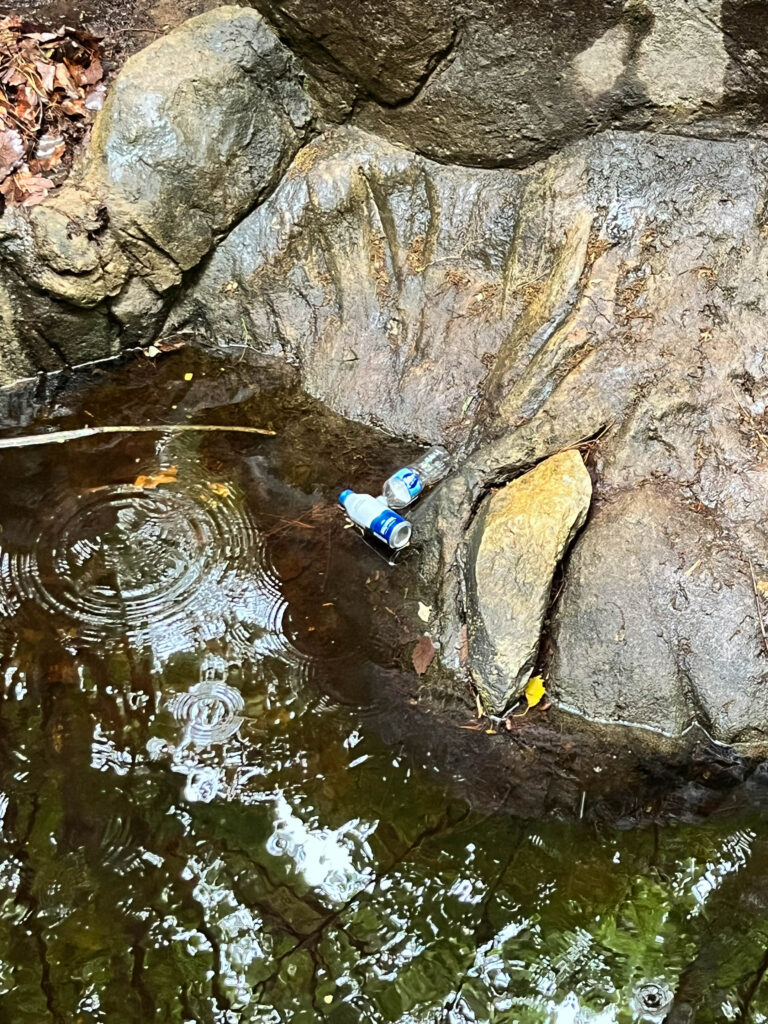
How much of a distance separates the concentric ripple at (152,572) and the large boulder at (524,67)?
221 cm

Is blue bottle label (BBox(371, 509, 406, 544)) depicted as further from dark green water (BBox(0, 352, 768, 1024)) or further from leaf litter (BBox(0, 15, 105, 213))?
leaf litter (BBox(0, 15, 105, 213))

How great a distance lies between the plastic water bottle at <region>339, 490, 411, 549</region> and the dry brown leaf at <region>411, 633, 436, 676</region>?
1.55 ft

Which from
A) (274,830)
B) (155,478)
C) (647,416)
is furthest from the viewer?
(155,478)

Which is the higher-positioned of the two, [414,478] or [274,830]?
[414,478]

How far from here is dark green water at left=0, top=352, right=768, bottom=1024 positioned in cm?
256

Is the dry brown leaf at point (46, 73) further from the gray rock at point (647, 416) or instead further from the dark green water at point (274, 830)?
the gray rock at point (647, 416)

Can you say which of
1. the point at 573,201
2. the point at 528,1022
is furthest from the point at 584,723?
the point at 573,201

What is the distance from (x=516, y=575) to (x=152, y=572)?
1588mm

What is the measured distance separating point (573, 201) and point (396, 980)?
3.34 meters

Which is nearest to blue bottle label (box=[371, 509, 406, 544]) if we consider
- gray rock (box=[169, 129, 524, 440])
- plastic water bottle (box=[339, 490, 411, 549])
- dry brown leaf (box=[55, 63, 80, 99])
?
plastic water bottle (box=[339, 490, 411, 549])

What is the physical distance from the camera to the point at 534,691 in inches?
129

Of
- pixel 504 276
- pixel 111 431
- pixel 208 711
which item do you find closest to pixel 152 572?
pixel 208 711

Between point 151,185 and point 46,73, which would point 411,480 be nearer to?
point 151,185

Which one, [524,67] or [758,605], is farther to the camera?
[524,67]
